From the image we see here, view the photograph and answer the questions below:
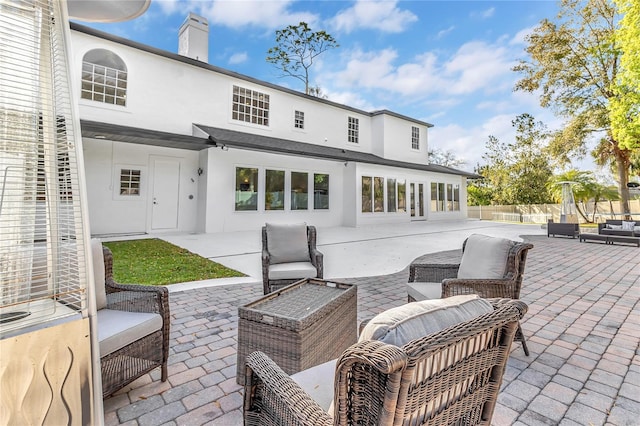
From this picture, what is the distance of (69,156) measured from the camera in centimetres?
138

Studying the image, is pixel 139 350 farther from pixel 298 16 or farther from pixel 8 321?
pixel 298 16

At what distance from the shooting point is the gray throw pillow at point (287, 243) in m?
3.66

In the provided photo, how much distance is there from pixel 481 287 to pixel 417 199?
46.2 ft

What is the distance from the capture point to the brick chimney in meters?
11.3

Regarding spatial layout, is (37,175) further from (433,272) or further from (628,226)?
(628,226)

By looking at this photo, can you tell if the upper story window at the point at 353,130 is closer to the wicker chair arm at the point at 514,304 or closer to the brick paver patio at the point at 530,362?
the brick paver patio at the point at 530,362

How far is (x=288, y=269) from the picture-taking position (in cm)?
339

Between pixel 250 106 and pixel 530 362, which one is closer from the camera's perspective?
pixel 530 362

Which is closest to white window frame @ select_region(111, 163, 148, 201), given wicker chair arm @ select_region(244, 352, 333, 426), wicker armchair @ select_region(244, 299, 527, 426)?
wicker chair arm @ select_region(244, 352, 333, 426)

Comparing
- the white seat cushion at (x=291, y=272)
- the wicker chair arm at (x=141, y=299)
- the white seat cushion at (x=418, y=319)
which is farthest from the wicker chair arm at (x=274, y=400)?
the white seat cushion at (x=291, y=272)

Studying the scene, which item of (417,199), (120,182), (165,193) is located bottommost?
(165,193)

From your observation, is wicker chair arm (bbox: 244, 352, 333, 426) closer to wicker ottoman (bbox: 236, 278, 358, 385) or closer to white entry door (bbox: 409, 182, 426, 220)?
wicker ottoman (bbox: 236, 278, 358, 385)

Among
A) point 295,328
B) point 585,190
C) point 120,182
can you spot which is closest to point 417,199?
point 585,190

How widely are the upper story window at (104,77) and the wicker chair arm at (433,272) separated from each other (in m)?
10.1
